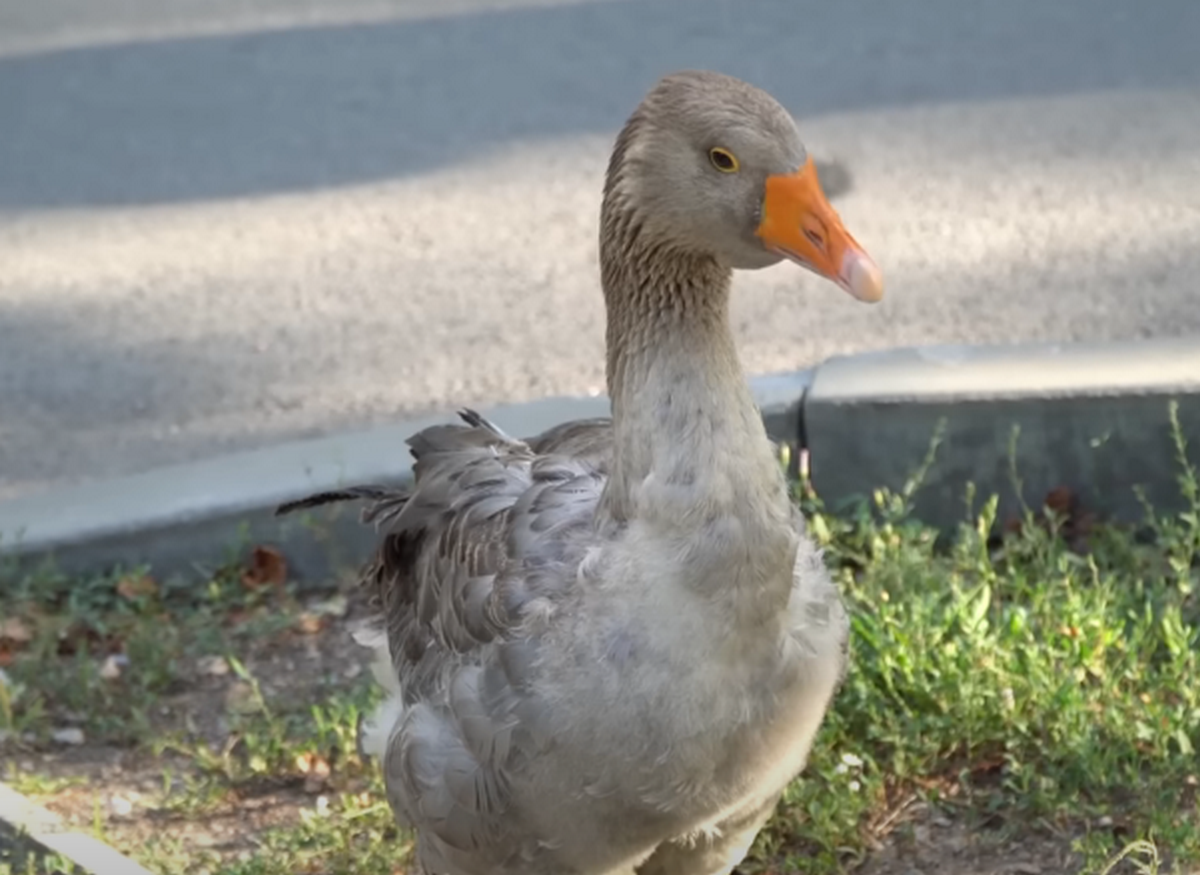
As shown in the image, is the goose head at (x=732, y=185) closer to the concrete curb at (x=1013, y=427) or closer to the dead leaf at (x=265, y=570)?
the concrete curb at (x=1013, y=427)

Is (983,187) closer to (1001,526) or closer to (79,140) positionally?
(1001,526)

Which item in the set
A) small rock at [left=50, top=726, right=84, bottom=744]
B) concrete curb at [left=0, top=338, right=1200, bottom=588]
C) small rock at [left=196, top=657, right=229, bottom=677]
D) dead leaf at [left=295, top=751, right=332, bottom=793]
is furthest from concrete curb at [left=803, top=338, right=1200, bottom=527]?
small rock at [left=50, top=726, right=84, bottom=744]

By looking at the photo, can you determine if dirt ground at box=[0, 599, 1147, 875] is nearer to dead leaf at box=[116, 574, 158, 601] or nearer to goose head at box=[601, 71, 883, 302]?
dead leaf at box=[116, 574, 158, 601]

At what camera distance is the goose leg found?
296 cm

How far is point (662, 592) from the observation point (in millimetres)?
2678

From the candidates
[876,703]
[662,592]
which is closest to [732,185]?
[662,592]

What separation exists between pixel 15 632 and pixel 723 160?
7.60ft

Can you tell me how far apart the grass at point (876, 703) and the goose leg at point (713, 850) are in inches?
11.9

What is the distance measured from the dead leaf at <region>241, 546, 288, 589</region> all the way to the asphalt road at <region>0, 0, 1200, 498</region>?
703 mm

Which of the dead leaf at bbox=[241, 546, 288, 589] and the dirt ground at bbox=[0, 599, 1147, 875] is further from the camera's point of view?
the dead leaf at bbox=[241, 546, 288, 589]

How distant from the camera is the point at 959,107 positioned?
22.0ft

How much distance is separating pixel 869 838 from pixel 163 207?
13.1 ft

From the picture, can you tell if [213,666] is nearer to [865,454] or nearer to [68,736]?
[68,736]

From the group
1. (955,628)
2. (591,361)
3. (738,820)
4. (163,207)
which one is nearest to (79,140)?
(163,207)
